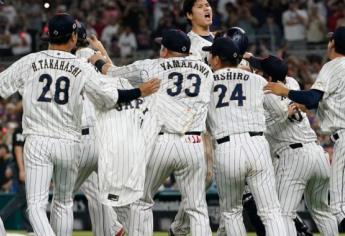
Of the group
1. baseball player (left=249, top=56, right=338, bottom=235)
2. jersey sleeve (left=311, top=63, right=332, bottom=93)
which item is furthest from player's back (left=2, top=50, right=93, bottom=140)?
jersey sleeve (left=311, top=63, right=332, bottom=93)

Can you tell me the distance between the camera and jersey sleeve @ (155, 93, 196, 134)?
465 inches

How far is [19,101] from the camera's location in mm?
22094

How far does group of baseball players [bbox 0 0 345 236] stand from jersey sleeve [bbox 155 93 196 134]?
10 mm

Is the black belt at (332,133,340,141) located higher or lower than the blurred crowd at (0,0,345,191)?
lower

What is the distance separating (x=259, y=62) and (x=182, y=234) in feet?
7.30

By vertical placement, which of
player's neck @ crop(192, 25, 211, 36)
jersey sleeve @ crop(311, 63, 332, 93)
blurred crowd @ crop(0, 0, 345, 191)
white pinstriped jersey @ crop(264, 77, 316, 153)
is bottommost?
white pinstriped jersey @ crop(264, 77, 316, 153)

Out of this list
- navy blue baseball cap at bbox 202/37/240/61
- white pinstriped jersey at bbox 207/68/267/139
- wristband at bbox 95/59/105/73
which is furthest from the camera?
wristband at bbox 95/59/105/73

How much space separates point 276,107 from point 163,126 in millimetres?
1346

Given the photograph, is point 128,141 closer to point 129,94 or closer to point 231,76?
point 129,94

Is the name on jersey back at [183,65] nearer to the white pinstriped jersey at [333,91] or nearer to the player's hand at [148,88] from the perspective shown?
the player's hand at [148,88]

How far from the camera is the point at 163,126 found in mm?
11898

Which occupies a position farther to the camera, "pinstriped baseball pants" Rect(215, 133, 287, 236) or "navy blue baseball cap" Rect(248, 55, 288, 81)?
"navy blue baseball cap" Rect(248, 55, 288, 81)

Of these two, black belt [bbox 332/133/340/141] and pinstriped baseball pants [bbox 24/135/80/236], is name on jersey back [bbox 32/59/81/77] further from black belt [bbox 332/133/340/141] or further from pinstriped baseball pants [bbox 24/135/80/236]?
black belt [bbox 332/133/340/141]

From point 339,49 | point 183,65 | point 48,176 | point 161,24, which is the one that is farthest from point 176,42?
point 161,24
